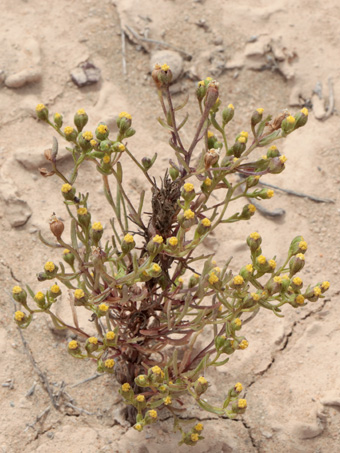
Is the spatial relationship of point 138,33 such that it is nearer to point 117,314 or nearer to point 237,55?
point 237,55

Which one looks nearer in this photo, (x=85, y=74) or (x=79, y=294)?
(x=79, y=294)

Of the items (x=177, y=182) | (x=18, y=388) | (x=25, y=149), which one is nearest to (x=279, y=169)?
(x=177, y=182)

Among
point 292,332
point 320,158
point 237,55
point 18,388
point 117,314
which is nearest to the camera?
point 117,314

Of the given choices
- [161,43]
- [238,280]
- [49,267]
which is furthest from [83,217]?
[161,43]

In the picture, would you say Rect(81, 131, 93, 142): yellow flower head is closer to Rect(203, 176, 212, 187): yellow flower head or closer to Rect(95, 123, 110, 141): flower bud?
Rect(95, 123, 110, 141): flower bud

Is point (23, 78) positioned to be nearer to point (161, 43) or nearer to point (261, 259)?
point (161, 43)

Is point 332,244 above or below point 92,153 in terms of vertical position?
below

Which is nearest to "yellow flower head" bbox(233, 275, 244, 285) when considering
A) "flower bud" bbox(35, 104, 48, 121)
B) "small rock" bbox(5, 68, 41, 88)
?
"flower bud" bbox(35, 104, 48, 121)

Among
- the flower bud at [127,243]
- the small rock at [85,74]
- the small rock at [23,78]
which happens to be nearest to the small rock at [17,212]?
the small rock at [23,78]
